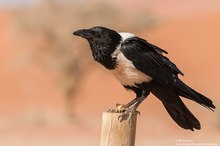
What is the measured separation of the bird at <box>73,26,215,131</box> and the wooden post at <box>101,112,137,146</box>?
0.80 m

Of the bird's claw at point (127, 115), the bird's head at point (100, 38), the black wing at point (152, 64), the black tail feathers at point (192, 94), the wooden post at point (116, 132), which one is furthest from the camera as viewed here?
the black wing at point (152, 64)

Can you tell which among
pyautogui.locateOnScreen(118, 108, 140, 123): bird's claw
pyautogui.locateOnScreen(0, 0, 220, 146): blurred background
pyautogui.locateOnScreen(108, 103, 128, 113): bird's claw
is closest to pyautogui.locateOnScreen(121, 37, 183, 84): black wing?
pyautogui.locateOnScreen(108, 103, 128, 113): bird's claw

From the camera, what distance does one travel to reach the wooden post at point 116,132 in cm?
513

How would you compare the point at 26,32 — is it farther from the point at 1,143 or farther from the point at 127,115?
the point at 127,115

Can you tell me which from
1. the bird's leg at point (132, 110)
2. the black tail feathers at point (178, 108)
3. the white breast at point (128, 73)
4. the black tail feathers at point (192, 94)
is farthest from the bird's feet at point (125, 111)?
the black tail feathers at point (192, 94)

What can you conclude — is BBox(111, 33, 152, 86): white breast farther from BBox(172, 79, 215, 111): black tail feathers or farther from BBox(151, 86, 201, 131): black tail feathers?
BBox(172, 79, 215, 111): black tail feathers

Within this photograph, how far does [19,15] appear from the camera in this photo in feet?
72.5

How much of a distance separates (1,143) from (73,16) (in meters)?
7.23

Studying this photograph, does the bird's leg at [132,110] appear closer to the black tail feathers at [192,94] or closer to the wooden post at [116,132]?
the wooden post at [116,132]

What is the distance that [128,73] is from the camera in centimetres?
618

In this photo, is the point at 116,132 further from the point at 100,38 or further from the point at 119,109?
the point at 100,38

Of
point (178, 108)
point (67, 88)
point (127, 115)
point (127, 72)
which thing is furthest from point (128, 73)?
point (67, 88)

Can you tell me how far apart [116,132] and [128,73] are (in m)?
1.13

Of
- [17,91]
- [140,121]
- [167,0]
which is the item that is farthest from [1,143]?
[167,0]
